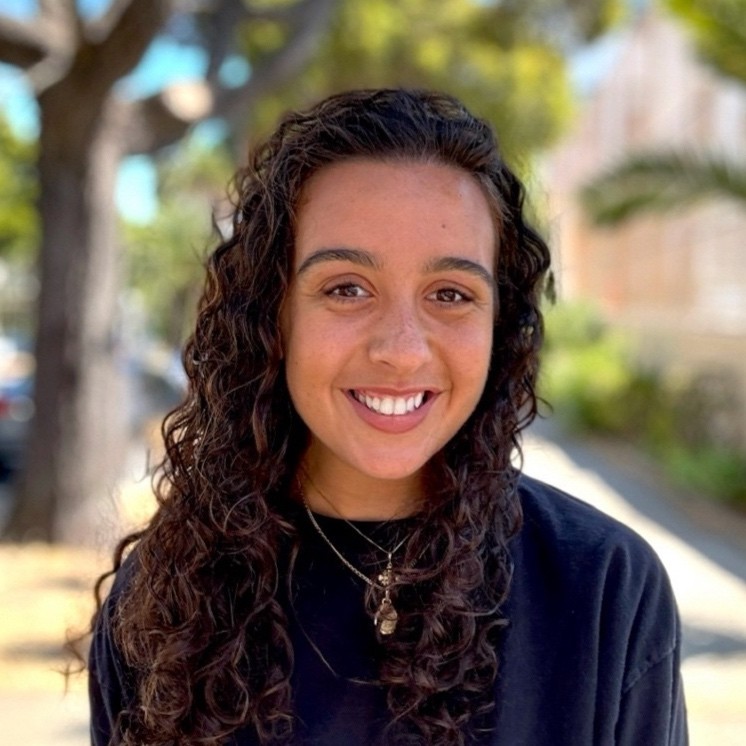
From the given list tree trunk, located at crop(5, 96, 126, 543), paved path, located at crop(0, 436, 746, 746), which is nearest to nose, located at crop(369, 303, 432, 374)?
paved path, located at crop(0, 436, 746, 746)

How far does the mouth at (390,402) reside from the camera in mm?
1538

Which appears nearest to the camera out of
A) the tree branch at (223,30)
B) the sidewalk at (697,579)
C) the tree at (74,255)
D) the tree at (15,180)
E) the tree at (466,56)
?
the sidewalk at (697,579)

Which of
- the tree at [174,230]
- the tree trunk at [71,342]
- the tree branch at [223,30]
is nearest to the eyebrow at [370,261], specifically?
the tree trunk at [71,342]

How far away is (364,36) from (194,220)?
1333cm

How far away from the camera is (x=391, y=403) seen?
5.04 ft

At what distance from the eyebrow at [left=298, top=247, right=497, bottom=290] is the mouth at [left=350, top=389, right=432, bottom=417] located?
0.18 metres

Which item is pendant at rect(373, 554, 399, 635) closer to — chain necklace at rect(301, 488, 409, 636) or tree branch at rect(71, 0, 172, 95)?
chain necklace at rect(301, 488, 409, 636)

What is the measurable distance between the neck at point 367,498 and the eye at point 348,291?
29 cm

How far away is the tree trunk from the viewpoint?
692 centimetres

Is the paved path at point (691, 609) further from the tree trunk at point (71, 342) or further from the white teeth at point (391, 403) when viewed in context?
the tree trunk at point (71, 342)

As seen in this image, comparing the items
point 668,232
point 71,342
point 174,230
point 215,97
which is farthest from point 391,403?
point 174,230

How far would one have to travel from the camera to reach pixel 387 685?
1.50 m

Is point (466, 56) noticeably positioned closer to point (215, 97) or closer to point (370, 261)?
point (215, 97)

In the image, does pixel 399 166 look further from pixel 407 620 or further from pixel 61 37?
pixel 61 37
